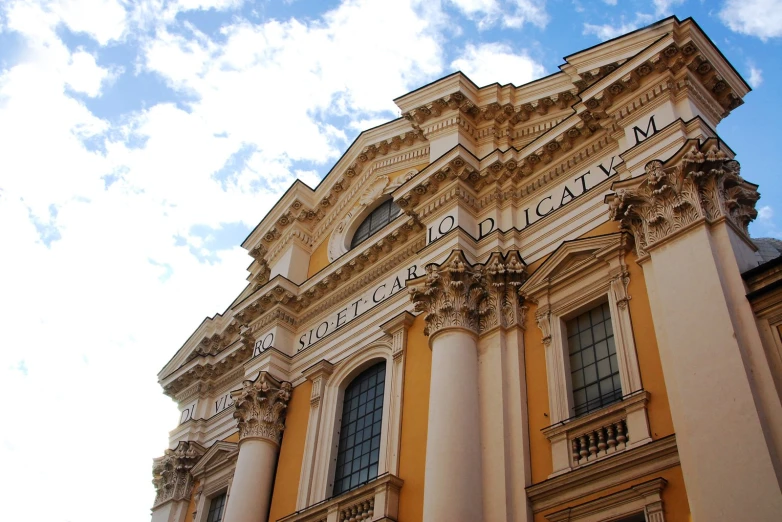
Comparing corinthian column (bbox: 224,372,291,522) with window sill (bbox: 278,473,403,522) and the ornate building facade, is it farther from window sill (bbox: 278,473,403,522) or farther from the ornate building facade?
window sill (bbox: 278,473,403,522)

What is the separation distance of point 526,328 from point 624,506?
454 centimetres

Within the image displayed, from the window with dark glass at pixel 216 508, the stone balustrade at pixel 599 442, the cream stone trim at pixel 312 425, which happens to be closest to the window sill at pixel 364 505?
the cream stone trim at pixel 312 425

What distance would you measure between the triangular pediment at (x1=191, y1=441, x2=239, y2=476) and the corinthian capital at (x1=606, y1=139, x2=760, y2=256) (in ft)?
40.7

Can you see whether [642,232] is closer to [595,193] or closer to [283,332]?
[595,193]

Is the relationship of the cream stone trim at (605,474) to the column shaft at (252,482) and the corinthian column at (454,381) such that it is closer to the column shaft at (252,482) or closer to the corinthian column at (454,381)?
the corinthian column at (454,381)

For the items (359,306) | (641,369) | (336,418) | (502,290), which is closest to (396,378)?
(336,418)

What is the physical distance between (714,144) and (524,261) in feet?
14.9

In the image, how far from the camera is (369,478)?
1712 centimetres

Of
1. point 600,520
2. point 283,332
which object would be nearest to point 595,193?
point 600,520

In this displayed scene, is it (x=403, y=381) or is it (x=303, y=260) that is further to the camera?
(x=303, y=260)

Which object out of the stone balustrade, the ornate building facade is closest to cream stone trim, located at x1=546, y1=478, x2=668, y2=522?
the ornate building facade

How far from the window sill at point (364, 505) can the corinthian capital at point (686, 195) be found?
6.28 m

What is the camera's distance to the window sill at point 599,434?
41.2 feet

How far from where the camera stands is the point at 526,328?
51.9 ft
